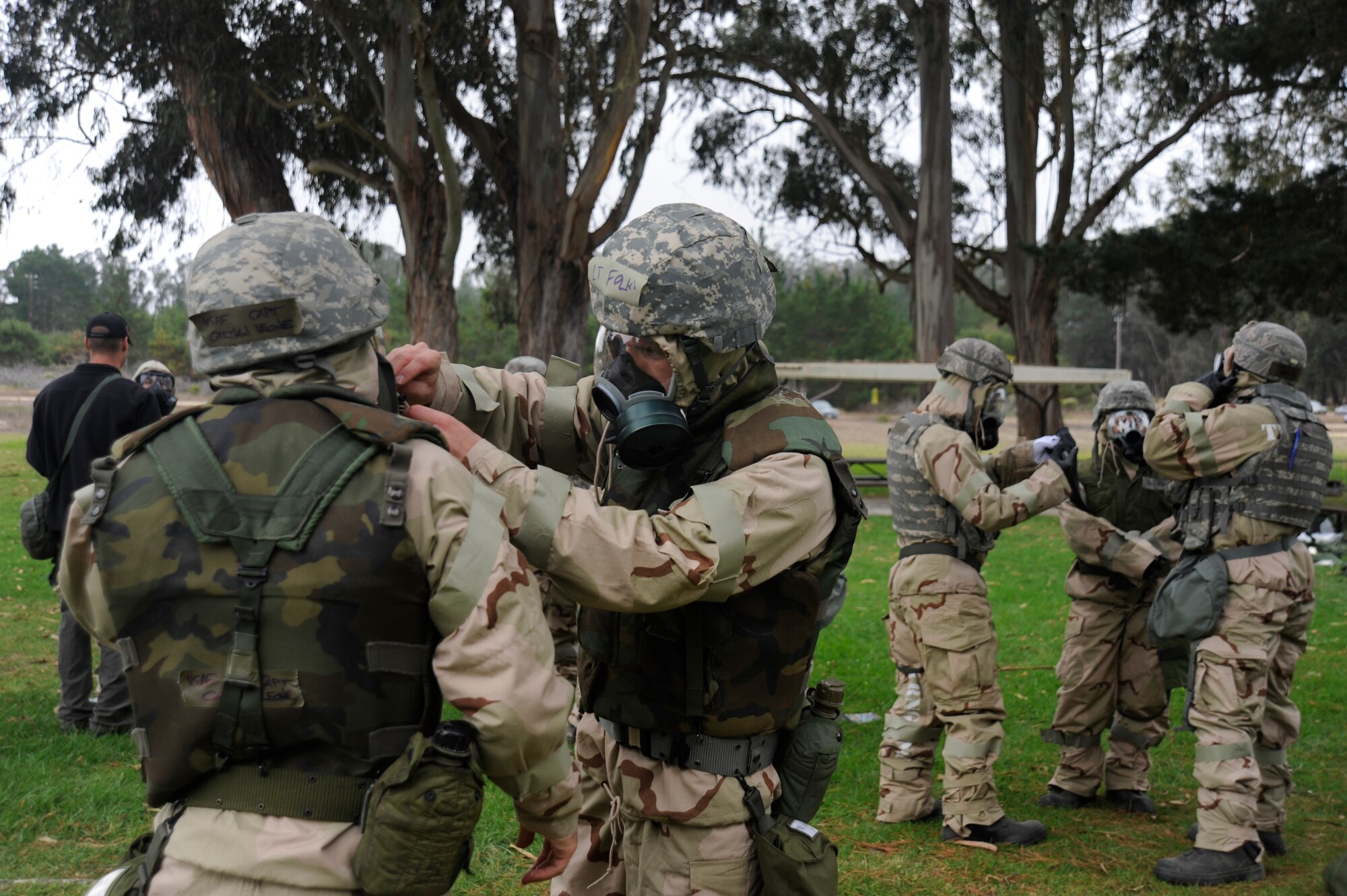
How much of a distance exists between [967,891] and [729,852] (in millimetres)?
2632

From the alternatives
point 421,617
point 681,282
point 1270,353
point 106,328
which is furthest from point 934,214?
point 421,617

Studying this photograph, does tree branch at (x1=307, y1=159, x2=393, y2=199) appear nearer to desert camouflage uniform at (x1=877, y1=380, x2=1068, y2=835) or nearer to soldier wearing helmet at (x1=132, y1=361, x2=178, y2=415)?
soldier wearing helmet at (x1=132, y1=361, x2=178, y2=415)

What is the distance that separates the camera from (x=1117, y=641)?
616 centimetres

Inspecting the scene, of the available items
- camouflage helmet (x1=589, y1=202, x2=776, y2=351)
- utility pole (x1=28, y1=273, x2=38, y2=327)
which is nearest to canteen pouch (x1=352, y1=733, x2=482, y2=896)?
camouflage helmet (x1=589, y1=202, x2=776, y2=351)

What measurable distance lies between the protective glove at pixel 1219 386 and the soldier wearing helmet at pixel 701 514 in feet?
11.1

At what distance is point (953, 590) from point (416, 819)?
13.1ft

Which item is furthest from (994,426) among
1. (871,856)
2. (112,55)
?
(112,55)

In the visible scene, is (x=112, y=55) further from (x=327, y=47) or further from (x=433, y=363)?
(x=433, y=363)

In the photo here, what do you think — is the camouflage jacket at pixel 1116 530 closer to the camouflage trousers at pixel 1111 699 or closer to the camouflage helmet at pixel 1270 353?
the camouflage trousers at pixel 1111 699

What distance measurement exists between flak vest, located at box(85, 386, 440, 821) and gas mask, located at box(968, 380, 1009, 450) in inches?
161

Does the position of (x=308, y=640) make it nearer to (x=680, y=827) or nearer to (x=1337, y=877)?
(x=680, y=827)

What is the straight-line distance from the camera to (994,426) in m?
5.86

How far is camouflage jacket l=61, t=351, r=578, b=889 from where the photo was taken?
204cm

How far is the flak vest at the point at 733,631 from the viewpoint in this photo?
2.71 m
